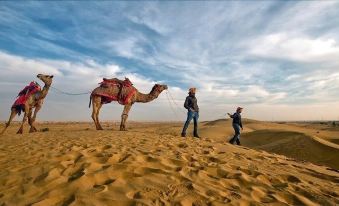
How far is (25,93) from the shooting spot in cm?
1688

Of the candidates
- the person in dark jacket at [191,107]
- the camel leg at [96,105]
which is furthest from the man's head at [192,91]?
the camel leg at [96,105]

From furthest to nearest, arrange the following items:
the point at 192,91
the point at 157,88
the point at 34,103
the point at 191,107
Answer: the point at 157,88
the point at 34,103
the point at 192,91
the point at 191,107

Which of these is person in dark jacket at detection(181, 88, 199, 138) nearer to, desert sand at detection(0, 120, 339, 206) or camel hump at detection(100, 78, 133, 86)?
camel hump at detection(100, 78, 133, 86)

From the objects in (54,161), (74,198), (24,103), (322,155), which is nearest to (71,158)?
(54,161)

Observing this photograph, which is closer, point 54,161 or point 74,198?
point 74,198

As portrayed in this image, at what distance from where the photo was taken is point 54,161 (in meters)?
7.05

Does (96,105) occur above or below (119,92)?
below

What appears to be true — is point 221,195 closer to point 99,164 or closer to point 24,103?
point 99,164

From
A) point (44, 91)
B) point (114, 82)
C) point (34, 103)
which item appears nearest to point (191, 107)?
point (114, 82)

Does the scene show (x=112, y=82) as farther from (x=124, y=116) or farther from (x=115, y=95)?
(x=124, y=116)

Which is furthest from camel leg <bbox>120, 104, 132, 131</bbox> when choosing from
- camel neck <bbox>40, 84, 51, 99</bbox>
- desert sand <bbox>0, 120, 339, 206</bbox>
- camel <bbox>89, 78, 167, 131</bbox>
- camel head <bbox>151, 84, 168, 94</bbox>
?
desert sand <bbox>0, 120, 339, 206</bbox>

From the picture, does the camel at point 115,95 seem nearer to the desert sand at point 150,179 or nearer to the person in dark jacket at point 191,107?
the person in dark jacket at point 191,107

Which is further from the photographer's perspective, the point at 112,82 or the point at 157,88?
the point at 157,88

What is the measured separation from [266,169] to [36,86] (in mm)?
13371
